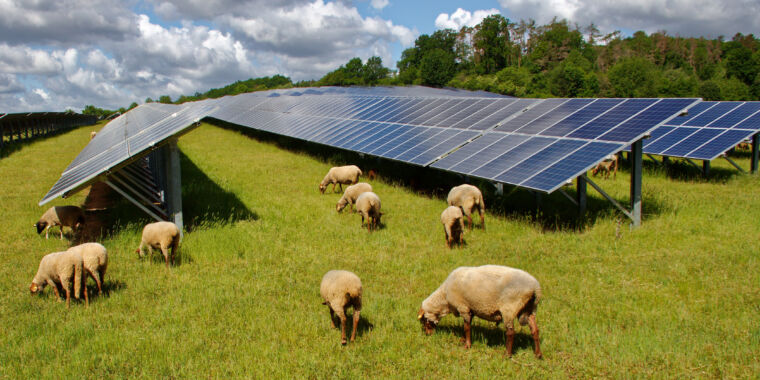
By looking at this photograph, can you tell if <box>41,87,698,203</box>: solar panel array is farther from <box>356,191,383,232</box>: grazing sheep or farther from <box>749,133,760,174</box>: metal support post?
<box>749,133,760,174</box>: metal support post

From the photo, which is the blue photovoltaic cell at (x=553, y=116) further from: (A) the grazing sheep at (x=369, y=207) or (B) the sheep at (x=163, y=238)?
(B) the sheep at (x=163, y=238)

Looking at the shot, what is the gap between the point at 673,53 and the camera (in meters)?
98.4

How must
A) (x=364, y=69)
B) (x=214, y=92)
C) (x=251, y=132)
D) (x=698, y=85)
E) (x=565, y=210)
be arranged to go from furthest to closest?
1. (x=214, y=92)
2. (x=364, y=69)
3. (x=698, y=85)
4. (x=251, y=132)
5. (x=565, y=210)

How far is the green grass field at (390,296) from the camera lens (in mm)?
6438

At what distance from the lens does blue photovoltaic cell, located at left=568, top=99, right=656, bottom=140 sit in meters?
14.3

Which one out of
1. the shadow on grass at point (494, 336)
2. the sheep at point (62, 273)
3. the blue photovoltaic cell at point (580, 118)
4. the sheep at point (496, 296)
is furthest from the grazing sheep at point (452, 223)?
the sheep at point (62, 273)

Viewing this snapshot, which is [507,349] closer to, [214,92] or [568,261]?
[568,261]

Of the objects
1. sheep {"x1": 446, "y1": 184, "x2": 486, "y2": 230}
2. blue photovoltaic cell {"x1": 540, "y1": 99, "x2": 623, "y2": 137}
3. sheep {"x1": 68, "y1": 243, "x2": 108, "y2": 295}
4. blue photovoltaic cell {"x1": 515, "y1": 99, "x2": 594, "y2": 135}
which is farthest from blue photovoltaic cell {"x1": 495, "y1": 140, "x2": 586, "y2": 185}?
A: sheep {"x1": 68, "y1": 243, "x2": 108, "y2": 295}

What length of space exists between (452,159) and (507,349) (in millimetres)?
10401

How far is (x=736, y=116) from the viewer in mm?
24312

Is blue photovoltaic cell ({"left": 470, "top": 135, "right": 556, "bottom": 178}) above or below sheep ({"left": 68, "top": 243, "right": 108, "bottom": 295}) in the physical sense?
above

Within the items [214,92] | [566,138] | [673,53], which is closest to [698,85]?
[673,53]

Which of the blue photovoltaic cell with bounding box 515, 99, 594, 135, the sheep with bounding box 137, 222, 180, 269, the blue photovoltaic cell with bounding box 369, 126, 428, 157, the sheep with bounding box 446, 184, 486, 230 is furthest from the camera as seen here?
the blue photovoltaic cell with bounding box 369, 126, 428, 157

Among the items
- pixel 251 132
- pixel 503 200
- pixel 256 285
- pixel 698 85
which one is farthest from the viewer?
pixel 698 85
